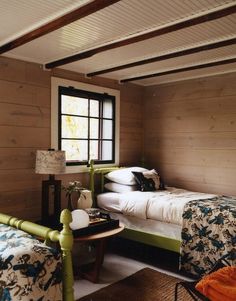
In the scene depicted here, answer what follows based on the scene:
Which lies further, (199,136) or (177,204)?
(199,136)

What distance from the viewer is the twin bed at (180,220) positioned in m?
2.75

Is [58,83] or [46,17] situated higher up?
[46,17]

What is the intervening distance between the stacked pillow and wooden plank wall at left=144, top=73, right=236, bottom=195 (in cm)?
61

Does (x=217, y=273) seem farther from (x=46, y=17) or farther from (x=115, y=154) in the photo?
(x=115, y=154)

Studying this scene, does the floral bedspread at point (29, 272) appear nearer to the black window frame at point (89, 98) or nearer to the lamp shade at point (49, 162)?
the lamp shade at point (49, 162)

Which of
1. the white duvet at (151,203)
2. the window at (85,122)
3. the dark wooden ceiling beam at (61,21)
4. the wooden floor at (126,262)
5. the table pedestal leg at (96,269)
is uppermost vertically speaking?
the dark wooden ceiling beam at (61,21)

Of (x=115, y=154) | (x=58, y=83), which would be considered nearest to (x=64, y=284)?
(x=58, y=83)

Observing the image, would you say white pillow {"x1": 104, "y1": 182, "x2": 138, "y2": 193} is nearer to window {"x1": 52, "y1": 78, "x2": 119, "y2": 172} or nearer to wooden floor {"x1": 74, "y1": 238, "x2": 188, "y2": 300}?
window {"x1": 52, "y1": 78, "x2": 119, "y2": 172}

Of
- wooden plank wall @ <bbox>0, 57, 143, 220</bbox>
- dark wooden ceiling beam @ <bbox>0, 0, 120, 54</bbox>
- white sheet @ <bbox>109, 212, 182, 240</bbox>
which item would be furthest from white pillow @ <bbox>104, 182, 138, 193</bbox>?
dark wooden ceiling beam @ <bbox>0, 0, 120, 54</bbox>

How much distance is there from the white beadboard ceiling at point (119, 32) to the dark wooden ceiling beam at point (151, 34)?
0.04 m

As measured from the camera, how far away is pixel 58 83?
352 cm

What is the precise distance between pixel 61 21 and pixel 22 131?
55.2 inches

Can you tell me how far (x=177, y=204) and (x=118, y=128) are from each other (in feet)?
5.31

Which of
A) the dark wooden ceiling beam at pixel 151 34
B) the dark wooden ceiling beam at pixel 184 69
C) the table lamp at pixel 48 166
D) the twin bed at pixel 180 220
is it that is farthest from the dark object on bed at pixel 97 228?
the dark wooden ceiling beam at pixel 184 69
